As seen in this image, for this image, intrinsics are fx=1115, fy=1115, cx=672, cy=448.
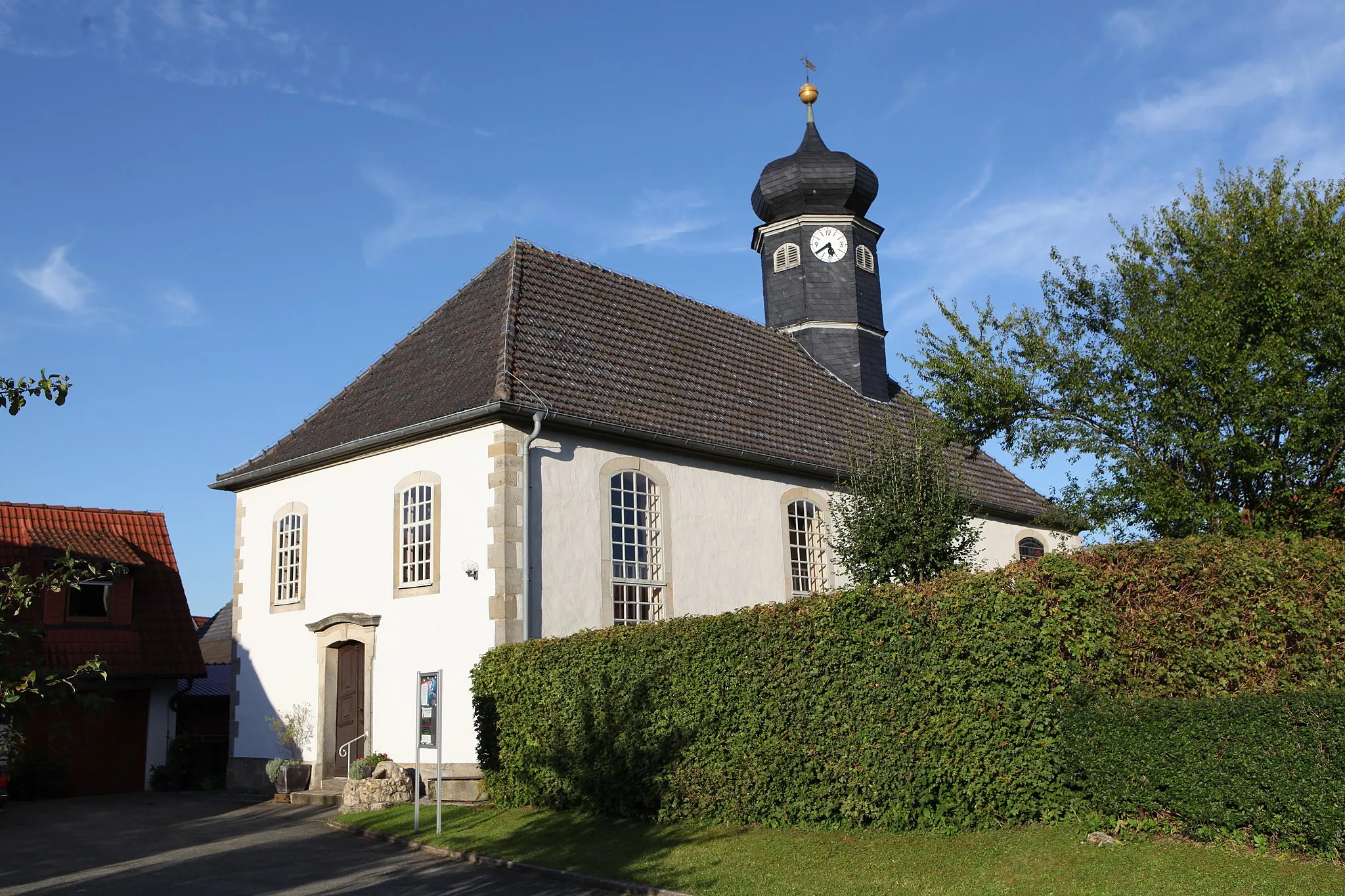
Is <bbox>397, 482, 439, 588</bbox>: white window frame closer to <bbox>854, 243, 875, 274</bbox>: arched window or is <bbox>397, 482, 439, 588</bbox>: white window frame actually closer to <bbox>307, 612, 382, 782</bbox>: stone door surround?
<bbox>307, 612, 382, 782</bbox>: stone door surround

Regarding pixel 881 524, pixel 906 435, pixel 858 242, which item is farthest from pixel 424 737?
pixel 858 242

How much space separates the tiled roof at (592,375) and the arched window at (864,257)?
3.98 m

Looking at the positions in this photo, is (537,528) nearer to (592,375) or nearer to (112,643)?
(592,375)

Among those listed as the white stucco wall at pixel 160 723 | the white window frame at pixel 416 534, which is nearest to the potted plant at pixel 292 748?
the white window frame at pixel 416 534

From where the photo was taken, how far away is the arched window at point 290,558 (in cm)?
1838

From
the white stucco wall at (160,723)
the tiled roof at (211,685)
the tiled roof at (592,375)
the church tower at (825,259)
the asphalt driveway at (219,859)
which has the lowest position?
the asphalt driveway at (219,859)

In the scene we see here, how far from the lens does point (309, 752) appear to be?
680 inches

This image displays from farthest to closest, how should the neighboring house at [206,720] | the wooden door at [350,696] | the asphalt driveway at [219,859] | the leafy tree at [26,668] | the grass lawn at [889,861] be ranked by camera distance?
1. the neighboring house at [206,720]
2. the wooden door at [350,696]
3. the asphalt driveway at [219,859]
4. the grass lawn at [889,861]
5. the leafy tree at [26,668]

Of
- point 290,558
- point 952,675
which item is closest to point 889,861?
point 952,675

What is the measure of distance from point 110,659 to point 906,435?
584 inches

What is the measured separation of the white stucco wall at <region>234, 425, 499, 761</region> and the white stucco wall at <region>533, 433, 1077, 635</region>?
99cm

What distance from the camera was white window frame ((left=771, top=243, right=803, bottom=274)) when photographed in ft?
83.7

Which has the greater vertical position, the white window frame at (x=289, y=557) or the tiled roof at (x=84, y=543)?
the tiled roof at (x=84, y=543)

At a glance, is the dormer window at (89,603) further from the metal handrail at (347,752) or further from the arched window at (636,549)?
the arched window at (636,549)
